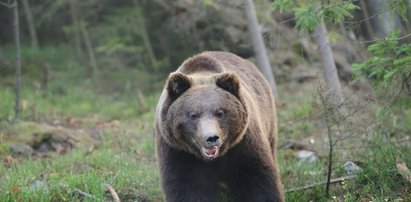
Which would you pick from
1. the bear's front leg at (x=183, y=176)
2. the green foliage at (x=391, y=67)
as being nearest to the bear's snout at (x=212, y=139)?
the bear's front leg at (x=183, y=176)

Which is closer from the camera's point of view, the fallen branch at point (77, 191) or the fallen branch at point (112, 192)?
the fallen branch at point (77, 191)

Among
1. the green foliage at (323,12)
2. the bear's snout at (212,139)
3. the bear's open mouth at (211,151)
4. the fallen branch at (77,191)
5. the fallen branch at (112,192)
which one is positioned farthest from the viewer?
the fallen branch at (112,192)

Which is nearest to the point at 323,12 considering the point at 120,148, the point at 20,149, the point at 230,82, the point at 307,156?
the point at 230,82

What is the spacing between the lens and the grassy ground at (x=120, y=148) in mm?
6492

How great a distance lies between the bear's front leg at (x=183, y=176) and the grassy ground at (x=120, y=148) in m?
1.01

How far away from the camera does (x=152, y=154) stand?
9352 mm

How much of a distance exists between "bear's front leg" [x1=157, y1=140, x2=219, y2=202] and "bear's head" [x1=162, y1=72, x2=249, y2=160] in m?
0.20

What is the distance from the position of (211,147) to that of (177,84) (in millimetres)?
839

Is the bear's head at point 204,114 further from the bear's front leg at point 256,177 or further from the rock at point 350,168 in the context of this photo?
the rock at point 350,168

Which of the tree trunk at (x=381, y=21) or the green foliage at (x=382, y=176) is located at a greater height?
the tree trunk at (x=381, y=21)

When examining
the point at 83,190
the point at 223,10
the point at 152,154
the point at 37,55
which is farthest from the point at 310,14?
the point at 37,55

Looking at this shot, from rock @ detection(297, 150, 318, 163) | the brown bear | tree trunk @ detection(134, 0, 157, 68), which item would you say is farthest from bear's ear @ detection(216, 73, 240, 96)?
tree trunk @ detection(134, 0, 157, 68)

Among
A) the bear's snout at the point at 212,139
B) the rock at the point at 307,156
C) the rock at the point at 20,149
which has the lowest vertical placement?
the rock at the point at 307,156

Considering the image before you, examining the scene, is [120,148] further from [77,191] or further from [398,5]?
[398,5]
